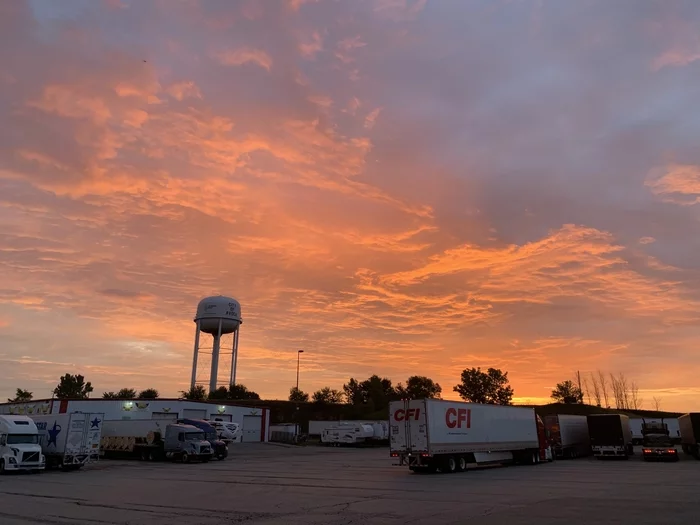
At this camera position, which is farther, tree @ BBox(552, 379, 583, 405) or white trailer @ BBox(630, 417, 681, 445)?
tree @ BBox(552, 379, 583, 405)

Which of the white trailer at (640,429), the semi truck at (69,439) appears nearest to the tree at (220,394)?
the semi truck at (69,439)

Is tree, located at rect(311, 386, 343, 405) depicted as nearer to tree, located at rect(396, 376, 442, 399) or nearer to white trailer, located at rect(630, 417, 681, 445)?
tree, located at rect(396, 376, 442, 399)

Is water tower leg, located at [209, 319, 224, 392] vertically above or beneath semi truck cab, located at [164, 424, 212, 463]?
above

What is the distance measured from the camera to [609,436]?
43531 millimetres

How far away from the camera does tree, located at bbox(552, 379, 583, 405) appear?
537ft

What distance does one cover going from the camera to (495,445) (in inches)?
1427

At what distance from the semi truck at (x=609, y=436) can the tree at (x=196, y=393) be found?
7145cm

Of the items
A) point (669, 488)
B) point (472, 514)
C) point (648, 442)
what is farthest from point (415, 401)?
point (648, 442)

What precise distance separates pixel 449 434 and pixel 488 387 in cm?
13738

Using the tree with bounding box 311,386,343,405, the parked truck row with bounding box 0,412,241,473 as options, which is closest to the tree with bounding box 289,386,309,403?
the tree with bounding box 311,386,343,405

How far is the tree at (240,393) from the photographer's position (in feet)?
329

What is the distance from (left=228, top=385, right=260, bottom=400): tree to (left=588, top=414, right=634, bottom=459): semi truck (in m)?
69.2

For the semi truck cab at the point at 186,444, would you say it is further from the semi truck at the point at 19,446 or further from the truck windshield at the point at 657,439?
the truck windshield at the point at 657,439

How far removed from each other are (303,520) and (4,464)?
25826 millimetres
